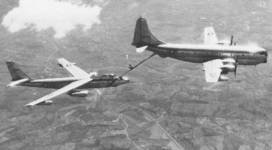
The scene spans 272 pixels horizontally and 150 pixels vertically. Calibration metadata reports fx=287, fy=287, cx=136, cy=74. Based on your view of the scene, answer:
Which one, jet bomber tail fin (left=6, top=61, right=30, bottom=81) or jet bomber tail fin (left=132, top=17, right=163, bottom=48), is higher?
jet bomber tail fin (left=132, top=17, right=163, bottom=48)

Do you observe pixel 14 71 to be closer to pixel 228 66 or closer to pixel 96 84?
pixel 96 84

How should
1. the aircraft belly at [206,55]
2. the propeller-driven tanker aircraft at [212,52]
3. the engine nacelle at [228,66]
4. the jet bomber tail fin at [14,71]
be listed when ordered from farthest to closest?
the jet bomber tail fin at [14,71], the aircraft belly at [206,55], the propeller-driven tanker aircraft at [212,52], the engine nacelle at [228,66]

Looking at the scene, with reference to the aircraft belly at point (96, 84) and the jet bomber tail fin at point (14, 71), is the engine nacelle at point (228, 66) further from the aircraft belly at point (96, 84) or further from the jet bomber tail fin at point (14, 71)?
the jet bomber tail fin at point (14, 71)

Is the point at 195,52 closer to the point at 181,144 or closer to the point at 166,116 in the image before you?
the point at 181,144

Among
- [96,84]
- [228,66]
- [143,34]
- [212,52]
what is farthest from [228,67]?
[96,84]

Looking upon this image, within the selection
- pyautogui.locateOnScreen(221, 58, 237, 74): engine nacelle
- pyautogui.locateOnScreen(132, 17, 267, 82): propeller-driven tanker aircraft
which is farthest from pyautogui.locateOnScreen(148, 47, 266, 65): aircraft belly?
pyautogui.locateOnScreen(221, 58, 237, 74): engine nacelle

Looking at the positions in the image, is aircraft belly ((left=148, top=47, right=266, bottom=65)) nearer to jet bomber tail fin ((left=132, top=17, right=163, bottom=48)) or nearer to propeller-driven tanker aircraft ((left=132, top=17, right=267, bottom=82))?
propeller-driven tanker aircraft ((left=132, top=17, right=267, bottom=82))

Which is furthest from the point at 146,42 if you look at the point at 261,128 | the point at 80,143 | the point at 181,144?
the point at 261,128

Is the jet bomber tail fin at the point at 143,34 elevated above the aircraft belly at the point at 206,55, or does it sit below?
above

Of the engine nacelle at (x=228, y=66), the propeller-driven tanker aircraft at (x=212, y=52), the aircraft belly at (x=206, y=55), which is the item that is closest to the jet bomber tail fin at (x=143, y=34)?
the propeller-driven tanker aircraft at (x=212, y=52)
